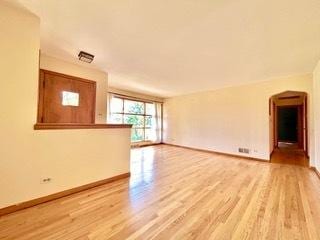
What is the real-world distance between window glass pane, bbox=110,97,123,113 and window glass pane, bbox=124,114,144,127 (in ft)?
1.38

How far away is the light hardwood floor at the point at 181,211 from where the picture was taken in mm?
1666

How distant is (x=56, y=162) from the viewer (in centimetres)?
239

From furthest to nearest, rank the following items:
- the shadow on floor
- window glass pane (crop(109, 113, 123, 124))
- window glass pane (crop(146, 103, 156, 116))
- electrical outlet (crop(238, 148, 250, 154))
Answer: window glass pane (crop(146, 103, 156, 116)) < window glass pane (crop(109, 113, 123, 124)) < electrical outlet (crop(238, 148, 250, 154)) < the shadow on floor

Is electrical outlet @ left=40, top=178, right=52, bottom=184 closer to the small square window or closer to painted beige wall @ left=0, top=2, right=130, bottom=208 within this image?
painted beige wall @ left=0, top=2, right=130, bottom=208

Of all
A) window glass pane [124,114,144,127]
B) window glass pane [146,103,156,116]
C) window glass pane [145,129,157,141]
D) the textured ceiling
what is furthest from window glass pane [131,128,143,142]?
the textured ceiling

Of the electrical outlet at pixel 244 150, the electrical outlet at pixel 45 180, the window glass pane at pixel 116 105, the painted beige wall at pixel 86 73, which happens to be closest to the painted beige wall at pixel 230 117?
the electrical outlet at pixel 244 150

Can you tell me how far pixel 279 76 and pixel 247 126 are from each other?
1.69 m

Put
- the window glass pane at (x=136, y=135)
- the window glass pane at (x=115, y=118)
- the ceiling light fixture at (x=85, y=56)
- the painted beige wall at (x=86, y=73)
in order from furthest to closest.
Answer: the window glass pane at (x=136, y=135) < the window glass pane at (x=115, y=118) < the painted beige wall at (x=86, y=73) < the ceiling light fixture at (x=85, y=56)

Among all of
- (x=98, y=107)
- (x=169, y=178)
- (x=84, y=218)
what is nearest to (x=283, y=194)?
(x=169, y=178)

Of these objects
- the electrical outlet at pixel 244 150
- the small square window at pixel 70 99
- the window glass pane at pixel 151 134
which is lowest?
the electrical outlet at pixel 244 150

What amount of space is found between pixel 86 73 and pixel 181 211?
385cm

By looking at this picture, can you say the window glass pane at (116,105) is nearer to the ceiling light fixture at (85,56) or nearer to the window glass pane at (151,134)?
the window glass pane at (151,134)

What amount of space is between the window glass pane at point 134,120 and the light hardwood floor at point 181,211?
3954mm

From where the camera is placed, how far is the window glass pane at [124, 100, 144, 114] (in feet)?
23.0
